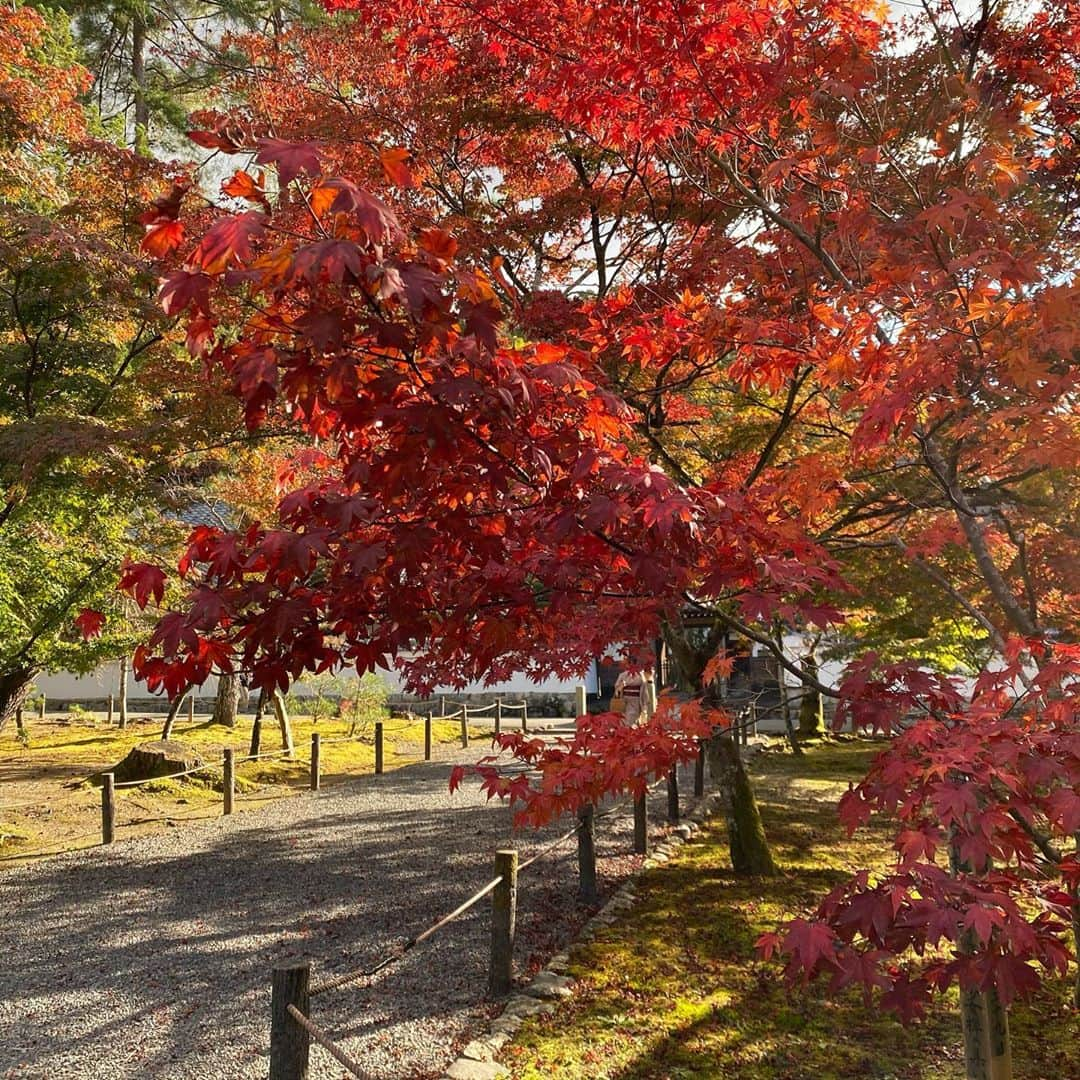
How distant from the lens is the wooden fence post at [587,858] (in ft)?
25.2

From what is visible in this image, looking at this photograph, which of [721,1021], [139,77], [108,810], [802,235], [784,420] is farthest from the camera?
[139,77]

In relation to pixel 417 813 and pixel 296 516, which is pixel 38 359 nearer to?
pixel 417 813

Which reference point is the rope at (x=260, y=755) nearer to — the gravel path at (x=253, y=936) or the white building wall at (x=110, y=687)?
the gravel path at (x=253, y=936)

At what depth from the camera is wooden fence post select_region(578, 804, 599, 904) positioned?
768 cm

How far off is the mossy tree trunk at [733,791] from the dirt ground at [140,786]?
767 centimetres

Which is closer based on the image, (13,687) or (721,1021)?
(721,1021)

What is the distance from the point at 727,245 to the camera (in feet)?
22.4

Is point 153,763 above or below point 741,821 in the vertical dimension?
below

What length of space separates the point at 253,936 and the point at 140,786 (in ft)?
23.2

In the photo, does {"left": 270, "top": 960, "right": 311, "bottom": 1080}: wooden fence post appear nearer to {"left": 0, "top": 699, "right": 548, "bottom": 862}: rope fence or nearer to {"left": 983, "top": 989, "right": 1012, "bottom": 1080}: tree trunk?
{"left": 983, "top": 989, "right": 1012, "bottom": 1080}: tree trunk

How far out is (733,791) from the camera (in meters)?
8.54

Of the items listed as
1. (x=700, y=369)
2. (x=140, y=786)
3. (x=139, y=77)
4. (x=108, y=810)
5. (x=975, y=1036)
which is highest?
(x=139, y=77)

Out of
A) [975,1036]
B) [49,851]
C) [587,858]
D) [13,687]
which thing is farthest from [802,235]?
[49,851]

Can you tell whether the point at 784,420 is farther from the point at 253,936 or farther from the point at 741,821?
the point at 253,936
